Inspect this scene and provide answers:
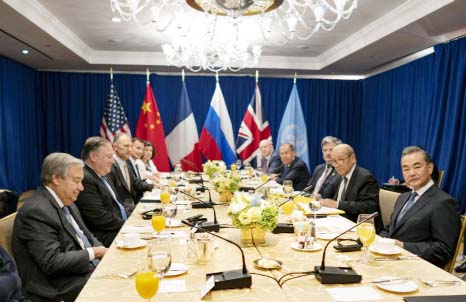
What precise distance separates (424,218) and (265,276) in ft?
3.99

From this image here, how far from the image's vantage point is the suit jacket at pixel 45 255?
1.91 metres

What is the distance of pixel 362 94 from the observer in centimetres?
877

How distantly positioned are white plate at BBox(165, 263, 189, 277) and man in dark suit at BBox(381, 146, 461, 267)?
1255mm

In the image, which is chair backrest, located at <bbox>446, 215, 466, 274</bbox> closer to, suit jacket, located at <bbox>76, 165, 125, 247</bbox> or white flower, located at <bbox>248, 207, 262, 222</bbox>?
white flower, located at <bbox>248, 207, 262, 222</bbox>

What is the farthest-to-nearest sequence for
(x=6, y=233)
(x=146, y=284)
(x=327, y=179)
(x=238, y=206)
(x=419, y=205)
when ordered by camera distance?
(x=327, y=179) → (x=419, y=205) → (x=6, y=233) → (x=238, y=206) → (x=146, y=284)

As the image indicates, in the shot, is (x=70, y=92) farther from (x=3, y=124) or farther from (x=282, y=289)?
(x=282, y=289)

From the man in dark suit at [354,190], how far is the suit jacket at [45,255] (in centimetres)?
213

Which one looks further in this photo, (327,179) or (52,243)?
(327,179)

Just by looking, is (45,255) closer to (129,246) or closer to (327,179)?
(129,246)

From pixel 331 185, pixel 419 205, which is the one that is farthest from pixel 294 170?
pixel 419 205

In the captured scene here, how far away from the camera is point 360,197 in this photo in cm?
334

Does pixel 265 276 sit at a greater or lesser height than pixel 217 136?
lesser

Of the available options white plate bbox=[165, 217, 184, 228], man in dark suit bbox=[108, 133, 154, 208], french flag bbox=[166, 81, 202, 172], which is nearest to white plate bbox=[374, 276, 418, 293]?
white plate bbox=[165, 217, 184, 228]

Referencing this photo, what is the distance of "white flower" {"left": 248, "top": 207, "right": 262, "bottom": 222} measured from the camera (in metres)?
1.87
